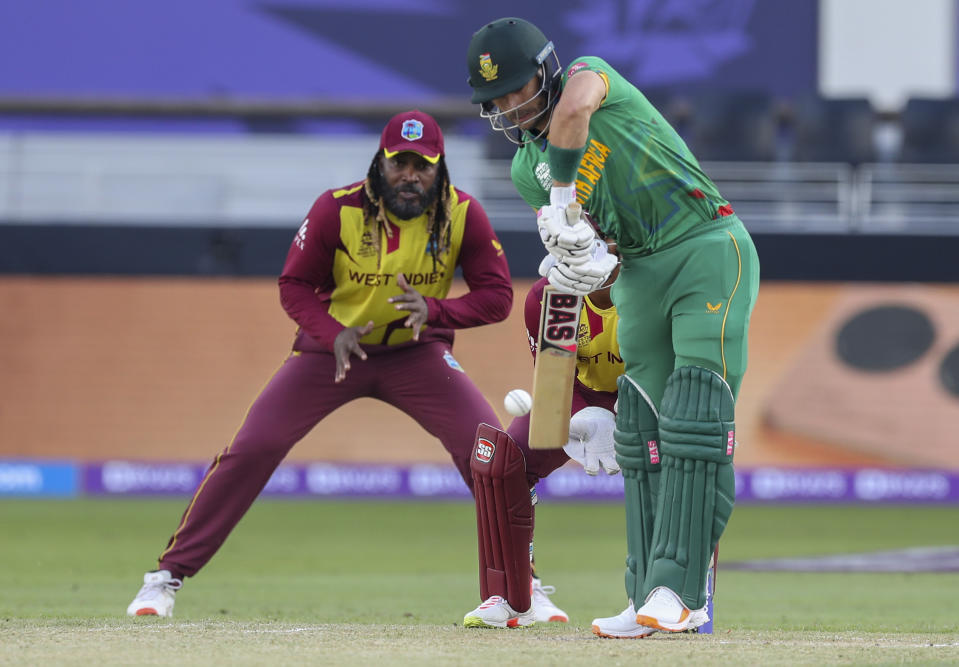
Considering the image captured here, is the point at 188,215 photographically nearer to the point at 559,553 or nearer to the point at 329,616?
the point at 559,553

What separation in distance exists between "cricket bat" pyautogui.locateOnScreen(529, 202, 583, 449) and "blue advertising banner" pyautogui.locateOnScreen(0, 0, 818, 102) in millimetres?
13746

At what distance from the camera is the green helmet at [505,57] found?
163 inches

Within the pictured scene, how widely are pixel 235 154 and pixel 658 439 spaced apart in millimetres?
11617

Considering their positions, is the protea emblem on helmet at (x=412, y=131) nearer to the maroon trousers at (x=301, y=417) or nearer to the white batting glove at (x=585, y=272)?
the maroon trousers at (x=301, y=417)

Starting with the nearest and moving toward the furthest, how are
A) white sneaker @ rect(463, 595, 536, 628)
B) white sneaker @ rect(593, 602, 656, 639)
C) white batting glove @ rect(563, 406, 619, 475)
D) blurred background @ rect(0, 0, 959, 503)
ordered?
white sneaker @ rect(593, 602, 656, 639)
white sneaker @ rect(463, 595, 536, 628)
white batting glove @ rect(563, 406, 619, 475)
blurred background @ rect(0, 0, 959, 503)

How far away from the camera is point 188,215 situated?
1536 cm

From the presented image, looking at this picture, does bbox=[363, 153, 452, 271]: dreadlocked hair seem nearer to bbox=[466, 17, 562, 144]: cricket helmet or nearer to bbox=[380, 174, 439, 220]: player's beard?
bbox=[380, 174, 439, 220]: player's beard

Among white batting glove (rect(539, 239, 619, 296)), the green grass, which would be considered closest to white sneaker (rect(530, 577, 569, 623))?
the green grass

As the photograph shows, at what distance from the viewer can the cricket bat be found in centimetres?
445

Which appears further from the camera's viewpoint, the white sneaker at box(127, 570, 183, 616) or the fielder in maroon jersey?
the fielder in maroon jersey

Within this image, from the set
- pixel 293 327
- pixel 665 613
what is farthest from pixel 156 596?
pixel 293 327

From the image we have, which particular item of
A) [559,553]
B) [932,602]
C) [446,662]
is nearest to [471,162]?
[559,553]

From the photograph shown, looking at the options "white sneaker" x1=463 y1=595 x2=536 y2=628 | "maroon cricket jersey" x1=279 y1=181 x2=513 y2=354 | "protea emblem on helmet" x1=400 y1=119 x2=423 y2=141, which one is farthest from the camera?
"maroon cricket jersey" x1=279 y1=181 x2=513 y2=354

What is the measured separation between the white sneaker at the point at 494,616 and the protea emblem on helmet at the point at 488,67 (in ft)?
5.69
